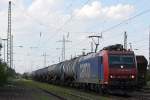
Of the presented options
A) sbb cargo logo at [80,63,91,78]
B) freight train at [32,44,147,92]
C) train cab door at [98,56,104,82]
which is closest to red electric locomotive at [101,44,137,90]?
freight train at [32,44,147,92]

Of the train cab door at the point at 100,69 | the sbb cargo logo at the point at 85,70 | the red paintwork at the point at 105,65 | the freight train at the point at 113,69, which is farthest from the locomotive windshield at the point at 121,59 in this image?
the sbb cargo logo at the point at 85,70

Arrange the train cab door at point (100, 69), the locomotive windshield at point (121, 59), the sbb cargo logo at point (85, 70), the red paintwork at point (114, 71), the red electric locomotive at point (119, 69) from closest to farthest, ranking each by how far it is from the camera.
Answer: the red electric locomotive at point (119, 69) → the red paintwork at point (114, 71) → the locomotive windshield at point (121, 59) → the train cab door at point (100, 69) → the sbb cargo logo at point (85, 70)

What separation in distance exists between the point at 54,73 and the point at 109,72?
38108 millimetres

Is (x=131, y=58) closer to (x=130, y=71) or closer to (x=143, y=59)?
(x=130, y=71)

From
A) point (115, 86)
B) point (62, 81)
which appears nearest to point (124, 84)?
point (115, 86)

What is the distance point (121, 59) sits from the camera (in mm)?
33406

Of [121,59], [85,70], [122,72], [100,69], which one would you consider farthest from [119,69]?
[85,70]

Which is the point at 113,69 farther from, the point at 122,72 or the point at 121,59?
the point at 121,59

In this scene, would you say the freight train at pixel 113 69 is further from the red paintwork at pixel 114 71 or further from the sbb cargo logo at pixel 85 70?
the sbb cargo logo at pixel 85 70

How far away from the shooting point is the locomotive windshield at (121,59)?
33.3 metres

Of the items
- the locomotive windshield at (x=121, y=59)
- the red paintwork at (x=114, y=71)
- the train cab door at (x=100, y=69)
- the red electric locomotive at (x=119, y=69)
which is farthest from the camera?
the train cab door at (x=100, y=69)

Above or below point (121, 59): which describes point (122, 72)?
below

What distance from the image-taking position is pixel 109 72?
3262 centimetres

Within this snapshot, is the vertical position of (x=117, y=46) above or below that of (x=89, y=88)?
above
